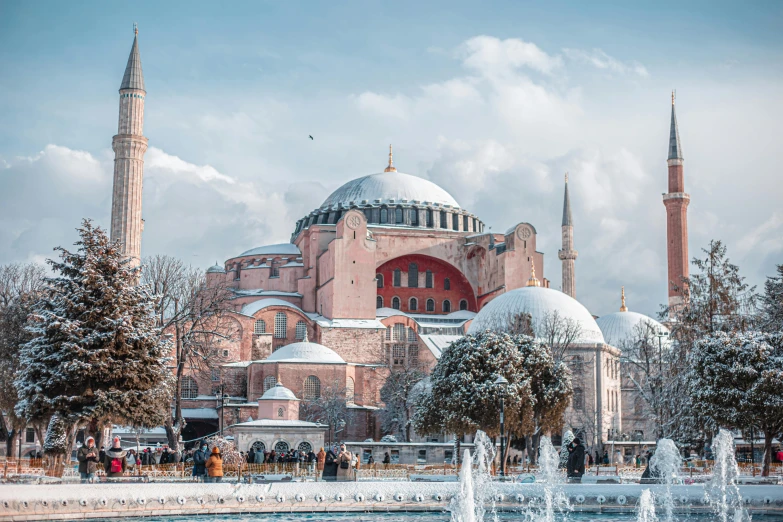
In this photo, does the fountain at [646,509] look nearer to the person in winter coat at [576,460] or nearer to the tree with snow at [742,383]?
the person in winter coat at [576,460]

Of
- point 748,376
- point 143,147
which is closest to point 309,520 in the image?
point 748,376

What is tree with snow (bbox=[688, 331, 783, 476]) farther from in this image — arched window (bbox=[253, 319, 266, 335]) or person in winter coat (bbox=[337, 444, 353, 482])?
arched window (bbox=[253, 319, 266, 335])

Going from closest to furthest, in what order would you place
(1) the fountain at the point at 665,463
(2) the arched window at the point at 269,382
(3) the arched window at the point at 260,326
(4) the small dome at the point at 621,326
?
(1) the fountain at the point at 665,463 < (2) the arched window at the point at 269,382 < (3) the arched window at the point at 260,326 < (4) the small dome at the point at 621,326

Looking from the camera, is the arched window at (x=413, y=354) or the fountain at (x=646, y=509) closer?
the fountain at (x=646, y=509)

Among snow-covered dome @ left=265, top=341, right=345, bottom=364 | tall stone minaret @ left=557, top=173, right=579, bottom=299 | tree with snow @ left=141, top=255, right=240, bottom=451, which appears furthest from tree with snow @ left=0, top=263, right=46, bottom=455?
tall stone minaret @ left=557, top=173, right=579, bottom=299

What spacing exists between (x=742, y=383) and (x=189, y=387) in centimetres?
2353

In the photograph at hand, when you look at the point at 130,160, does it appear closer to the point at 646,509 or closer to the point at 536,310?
the point at 536,310

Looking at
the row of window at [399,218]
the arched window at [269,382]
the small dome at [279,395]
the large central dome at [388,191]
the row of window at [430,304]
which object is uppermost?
the large central dome at [388,191]

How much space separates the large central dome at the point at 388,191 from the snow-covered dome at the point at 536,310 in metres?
12.6

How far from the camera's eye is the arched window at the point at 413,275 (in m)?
49.3

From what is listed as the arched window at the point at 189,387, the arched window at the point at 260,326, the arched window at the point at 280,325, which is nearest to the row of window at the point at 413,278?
the arched window at the point at 280,325

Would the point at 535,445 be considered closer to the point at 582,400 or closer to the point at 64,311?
the point at 582,400

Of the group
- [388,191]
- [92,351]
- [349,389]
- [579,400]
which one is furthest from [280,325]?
[92,351]

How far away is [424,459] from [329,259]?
15.1m
